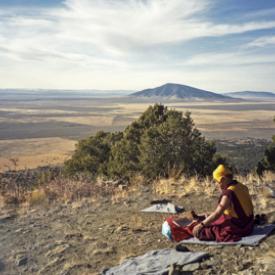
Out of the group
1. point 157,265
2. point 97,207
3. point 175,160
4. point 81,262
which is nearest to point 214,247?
point 157,265

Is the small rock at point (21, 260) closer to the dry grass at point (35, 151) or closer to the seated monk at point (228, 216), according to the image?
the seated monk at point (228, 216)

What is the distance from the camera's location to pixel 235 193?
5.82m

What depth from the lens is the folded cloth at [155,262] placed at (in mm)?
5310

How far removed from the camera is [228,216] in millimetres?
5879

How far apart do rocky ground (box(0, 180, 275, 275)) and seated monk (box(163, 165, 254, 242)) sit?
8.0 inches

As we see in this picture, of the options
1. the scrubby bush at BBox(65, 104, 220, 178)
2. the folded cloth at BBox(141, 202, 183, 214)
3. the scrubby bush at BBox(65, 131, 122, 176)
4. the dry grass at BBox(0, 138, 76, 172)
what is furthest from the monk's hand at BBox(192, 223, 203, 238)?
the dry grass at BBox(0, 138, 76, 172)

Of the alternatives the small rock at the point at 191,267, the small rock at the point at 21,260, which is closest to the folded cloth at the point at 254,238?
the small rock at the point at 191,267

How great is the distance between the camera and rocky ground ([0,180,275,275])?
541 cm

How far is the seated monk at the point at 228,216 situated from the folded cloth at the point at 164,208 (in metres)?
1.80

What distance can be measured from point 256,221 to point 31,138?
58.7 metres

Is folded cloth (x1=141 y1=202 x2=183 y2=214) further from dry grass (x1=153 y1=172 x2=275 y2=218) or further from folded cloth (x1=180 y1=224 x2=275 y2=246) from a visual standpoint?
folded cloth (x1=180 y1=224 x2=275 y2=246)

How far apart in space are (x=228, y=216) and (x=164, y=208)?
230cm

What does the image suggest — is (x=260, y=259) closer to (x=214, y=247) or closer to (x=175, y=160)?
(x=214, y=247)

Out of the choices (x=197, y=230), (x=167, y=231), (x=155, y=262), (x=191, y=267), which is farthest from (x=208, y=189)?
(x=191, y=267)
